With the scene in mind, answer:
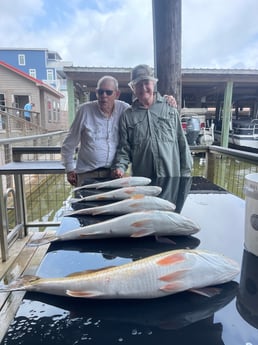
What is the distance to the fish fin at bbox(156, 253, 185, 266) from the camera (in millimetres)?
565

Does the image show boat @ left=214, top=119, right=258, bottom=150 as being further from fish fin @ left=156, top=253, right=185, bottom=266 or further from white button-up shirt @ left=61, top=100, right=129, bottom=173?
fish fin @ left=156, top=253, right=185, bottom=266

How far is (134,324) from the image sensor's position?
1.55 ft

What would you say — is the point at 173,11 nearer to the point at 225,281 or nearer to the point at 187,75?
the point at 225,281

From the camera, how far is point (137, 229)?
819mm

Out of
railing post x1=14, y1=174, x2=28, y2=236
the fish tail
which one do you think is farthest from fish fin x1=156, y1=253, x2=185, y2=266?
railing post x1=14, y1=174, x2=28, y2=236

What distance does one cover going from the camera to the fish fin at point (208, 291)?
0.55 meters

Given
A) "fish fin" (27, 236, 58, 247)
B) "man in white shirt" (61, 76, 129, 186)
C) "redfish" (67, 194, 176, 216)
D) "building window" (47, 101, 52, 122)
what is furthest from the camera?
"building window" (47, 101, 52, 122)

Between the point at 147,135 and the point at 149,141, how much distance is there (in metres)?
0.05

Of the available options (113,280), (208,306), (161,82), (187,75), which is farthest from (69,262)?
(187,75)

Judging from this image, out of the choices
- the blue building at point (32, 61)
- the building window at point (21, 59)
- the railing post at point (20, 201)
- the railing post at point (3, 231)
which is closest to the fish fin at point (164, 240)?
the railing post at point (3, 231)

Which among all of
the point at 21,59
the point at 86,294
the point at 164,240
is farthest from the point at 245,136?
the point at 21,59

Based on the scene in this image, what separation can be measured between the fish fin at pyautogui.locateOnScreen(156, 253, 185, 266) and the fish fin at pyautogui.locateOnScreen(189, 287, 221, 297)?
7 centimetres

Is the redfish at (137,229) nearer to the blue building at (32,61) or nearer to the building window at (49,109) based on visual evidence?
the building window at (49,109)

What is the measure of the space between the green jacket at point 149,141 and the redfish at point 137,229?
1030 millimetres
